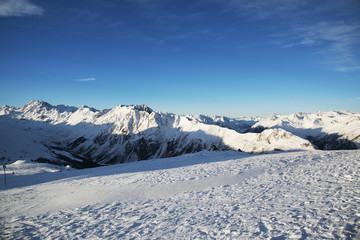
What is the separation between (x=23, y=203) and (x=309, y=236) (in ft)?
65.5

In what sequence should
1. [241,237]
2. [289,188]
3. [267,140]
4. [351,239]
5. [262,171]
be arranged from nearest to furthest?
[351,239], [241,237], [289,188], [262,171], [267,140]

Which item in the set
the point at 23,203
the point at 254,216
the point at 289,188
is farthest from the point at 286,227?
the point at 23,203

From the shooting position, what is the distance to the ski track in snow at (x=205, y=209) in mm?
8578

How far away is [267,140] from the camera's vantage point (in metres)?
166

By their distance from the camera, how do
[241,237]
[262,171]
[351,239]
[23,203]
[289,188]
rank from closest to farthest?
[351,239] → [241,237] → [289,188] → [23,203] → [262,171]

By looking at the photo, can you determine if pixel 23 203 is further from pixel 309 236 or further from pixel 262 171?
pixel 262 171

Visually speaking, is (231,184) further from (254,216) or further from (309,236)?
(309,236)

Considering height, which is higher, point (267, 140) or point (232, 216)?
point (232, 216)

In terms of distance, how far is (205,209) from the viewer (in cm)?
1125

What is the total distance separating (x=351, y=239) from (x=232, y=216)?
472 centimetres

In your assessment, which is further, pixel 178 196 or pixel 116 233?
pixel 178 196

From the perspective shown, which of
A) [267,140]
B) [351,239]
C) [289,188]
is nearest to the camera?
[351,239]

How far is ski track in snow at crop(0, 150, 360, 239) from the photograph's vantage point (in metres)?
8.58

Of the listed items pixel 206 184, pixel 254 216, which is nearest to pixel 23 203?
pixel 206 184
